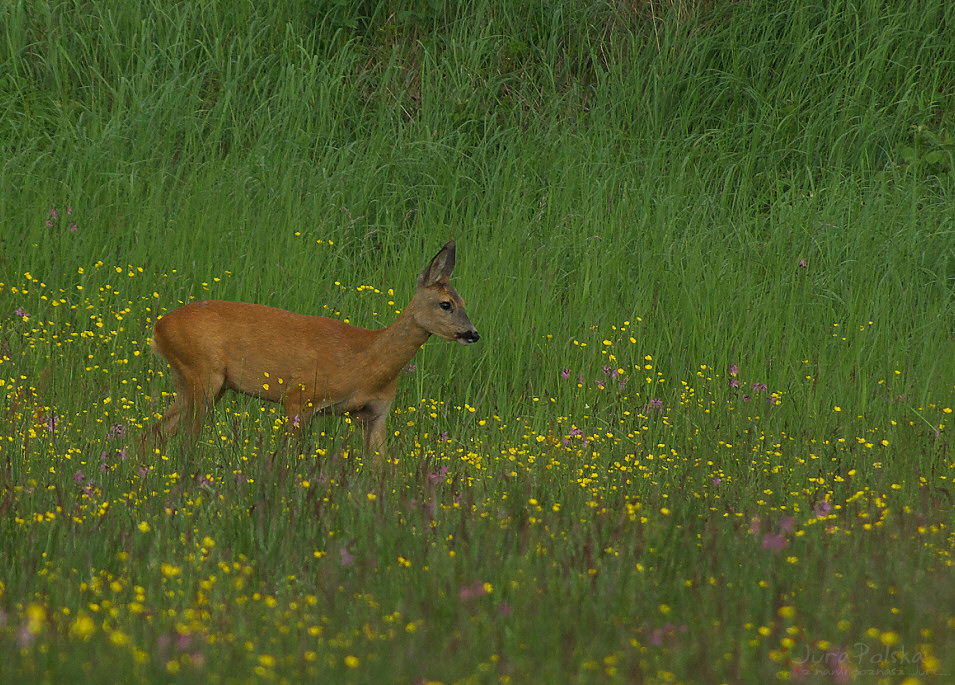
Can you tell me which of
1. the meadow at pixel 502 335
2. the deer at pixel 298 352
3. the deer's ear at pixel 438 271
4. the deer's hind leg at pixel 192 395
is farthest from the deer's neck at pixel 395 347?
the deer's hind leg at pixel 192 395

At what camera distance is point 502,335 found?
23.1 feet

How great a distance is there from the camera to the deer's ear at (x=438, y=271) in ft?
20.9

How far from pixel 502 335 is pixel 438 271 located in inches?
31.2

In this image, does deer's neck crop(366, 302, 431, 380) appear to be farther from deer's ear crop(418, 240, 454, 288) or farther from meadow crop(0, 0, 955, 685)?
meadow crop(0, 0, 955, 685)

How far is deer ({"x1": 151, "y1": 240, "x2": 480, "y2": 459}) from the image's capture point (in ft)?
20.5

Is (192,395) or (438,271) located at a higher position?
(438,271)

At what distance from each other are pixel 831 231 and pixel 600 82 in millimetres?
2591

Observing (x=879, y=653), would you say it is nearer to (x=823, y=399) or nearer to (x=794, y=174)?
(x=823, y=399)

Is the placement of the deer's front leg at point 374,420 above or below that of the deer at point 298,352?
below

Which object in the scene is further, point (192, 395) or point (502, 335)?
point (502, 335)

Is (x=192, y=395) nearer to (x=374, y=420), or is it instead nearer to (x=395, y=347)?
(x=374, y=420)

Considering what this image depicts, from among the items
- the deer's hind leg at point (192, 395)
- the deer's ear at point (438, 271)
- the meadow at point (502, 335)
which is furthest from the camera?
the deer's ear at point (438, 271)

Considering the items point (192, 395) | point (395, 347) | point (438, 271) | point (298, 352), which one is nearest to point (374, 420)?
point (395, 347)

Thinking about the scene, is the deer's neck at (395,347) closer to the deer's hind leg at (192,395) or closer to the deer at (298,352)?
the deer at (298,352)
